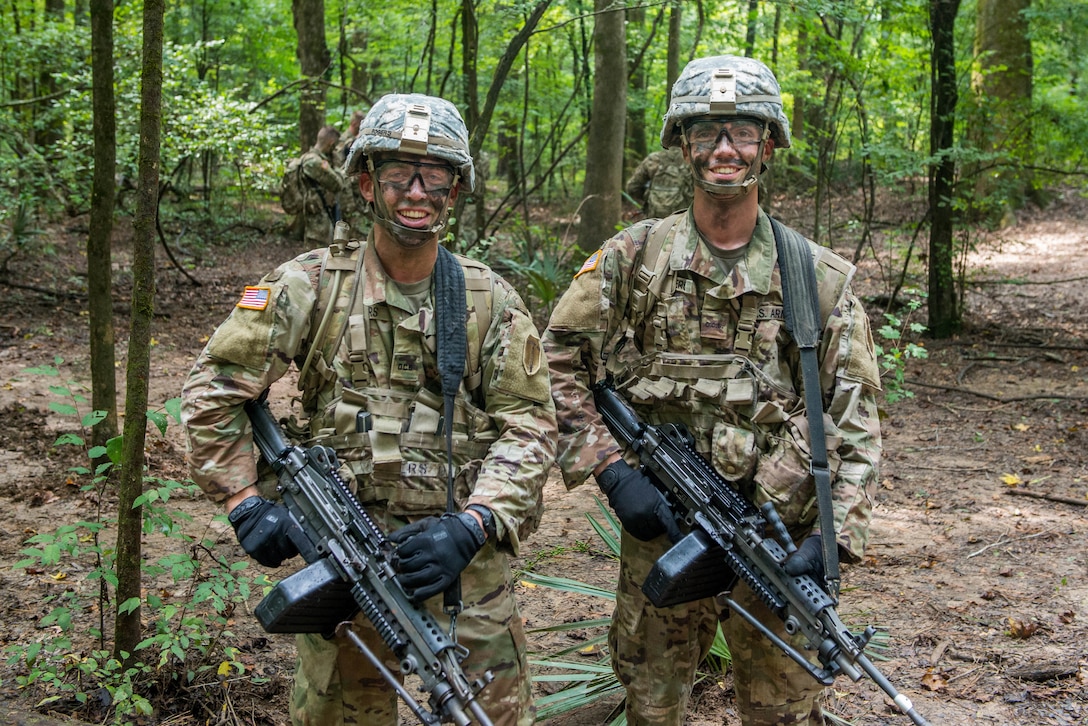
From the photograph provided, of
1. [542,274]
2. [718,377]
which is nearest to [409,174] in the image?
[718,377]

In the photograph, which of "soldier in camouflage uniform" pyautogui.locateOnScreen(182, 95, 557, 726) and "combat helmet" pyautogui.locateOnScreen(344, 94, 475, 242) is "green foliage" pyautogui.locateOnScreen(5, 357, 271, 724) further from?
"combat helmet" pyautogui.locateOnScreen(344, 94, 475, 242)

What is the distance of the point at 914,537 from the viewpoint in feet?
18.3

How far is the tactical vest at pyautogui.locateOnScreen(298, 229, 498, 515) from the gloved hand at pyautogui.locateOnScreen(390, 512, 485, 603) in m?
0.23

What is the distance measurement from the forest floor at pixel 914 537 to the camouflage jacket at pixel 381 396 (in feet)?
3.79

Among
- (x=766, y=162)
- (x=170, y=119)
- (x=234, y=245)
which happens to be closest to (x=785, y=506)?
(x=766, y=162)

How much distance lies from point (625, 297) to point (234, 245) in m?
13.0

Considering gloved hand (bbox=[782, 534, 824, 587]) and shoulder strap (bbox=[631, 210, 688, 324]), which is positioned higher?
shoulder strap (bbox=[631, 210, 688, 324])

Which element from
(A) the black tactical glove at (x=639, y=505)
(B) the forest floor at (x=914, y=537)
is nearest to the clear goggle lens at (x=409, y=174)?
(A) the black tactical glove at (x=639, y=505)

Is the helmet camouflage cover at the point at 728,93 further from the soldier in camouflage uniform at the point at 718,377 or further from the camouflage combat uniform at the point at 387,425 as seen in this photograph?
the camouflage combat uniform at the point at 387,425

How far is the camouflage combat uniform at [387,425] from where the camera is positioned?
265 cm

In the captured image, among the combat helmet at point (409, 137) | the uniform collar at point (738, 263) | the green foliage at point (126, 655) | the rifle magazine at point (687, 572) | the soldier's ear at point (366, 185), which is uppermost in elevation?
the combat helmet at point (409, 137)

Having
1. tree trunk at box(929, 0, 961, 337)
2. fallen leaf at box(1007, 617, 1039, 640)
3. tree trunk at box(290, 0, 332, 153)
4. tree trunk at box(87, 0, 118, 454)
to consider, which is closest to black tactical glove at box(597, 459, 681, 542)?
fallen leaf at box(1007, 617, 1039, 640)

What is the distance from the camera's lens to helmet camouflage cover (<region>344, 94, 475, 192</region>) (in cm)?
270

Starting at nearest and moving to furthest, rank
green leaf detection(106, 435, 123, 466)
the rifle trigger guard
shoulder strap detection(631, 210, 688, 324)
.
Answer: the rifle trigger guard < shoulder strap detection(631, 210, 688, 324) < green leaf detection(106, 435, 123, 466)
